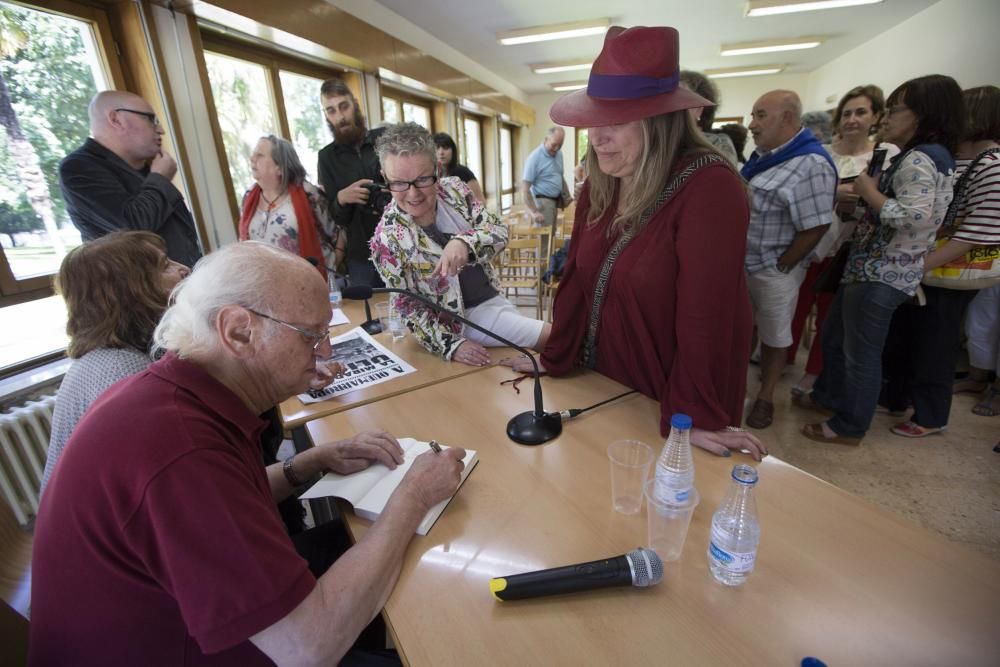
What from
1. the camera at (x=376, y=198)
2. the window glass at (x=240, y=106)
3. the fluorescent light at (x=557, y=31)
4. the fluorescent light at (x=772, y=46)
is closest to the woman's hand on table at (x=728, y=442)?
the camera at (x=376, y=198)

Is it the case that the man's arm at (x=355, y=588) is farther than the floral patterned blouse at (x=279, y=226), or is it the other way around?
the floral patterned blouse at (x=279, y=226)

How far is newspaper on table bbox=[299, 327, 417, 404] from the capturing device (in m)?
1.38

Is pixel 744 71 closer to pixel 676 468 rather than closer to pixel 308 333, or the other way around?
pixel 676 468

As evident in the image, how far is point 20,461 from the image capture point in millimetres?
1729

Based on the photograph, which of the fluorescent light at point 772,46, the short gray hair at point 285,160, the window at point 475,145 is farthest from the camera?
the window at point 475,145

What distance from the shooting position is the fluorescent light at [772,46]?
20.2 feet

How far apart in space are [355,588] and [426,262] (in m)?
1.17

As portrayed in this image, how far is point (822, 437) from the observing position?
90.0 inches

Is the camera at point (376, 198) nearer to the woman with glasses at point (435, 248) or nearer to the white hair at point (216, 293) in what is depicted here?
the woman with glasses at point (435, 248)

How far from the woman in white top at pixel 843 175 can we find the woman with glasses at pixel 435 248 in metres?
1.74

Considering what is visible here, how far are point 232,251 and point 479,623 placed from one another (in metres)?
0.71

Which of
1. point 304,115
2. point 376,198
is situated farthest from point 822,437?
point 304,115

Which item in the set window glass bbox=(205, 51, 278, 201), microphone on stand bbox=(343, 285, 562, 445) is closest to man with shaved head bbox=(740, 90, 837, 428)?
microphone on stand bbox=(343, 285, 562, 445)

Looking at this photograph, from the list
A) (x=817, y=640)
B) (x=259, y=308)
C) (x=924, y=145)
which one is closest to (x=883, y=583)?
(x=817, y=640)
